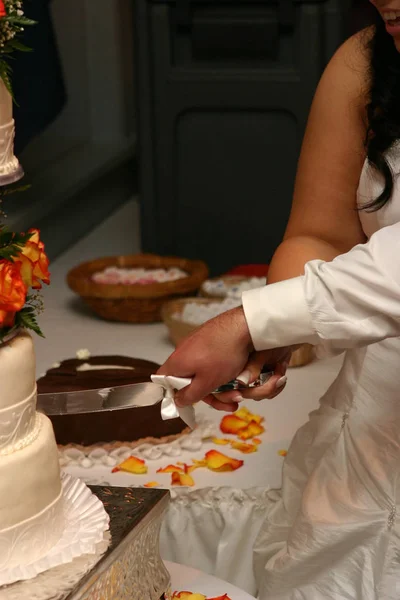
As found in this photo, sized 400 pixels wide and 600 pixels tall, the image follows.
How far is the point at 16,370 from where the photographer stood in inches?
42.9

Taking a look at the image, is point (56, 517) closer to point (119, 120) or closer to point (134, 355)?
point (134, 355)

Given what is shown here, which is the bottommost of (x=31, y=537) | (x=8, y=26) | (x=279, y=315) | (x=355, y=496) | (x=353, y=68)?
(x=355, y=496)

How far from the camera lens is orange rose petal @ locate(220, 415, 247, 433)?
6.53ft

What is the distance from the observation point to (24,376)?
43.6 inches

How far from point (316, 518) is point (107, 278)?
4.58 feet

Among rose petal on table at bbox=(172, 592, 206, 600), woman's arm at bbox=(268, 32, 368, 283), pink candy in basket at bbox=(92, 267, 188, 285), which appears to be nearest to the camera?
rose petal on table at bbox=(172, 592, 206, 600)

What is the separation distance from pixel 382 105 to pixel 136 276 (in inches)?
53.5

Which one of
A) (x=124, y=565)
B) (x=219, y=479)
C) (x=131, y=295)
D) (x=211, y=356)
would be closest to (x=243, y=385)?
(x=211, y=356)

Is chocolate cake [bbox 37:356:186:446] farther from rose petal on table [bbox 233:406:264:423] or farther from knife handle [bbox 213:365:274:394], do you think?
knife handle [bbox 213:365:274:394]

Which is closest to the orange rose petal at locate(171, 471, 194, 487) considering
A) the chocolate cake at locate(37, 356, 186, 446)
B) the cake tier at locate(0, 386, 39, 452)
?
the chocolate cake at locate(37, 356, 186, 446)

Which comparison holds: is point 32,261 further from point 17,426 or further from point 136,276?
point 136,276

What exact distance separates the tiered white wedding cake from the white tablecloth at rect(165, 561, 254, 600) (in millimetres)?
330

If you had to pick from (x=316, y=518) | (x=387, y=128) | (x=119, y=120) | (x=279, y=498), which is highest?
(x=387, y=128)

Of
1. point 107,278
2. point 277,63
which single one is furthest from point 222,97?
point 107,278
